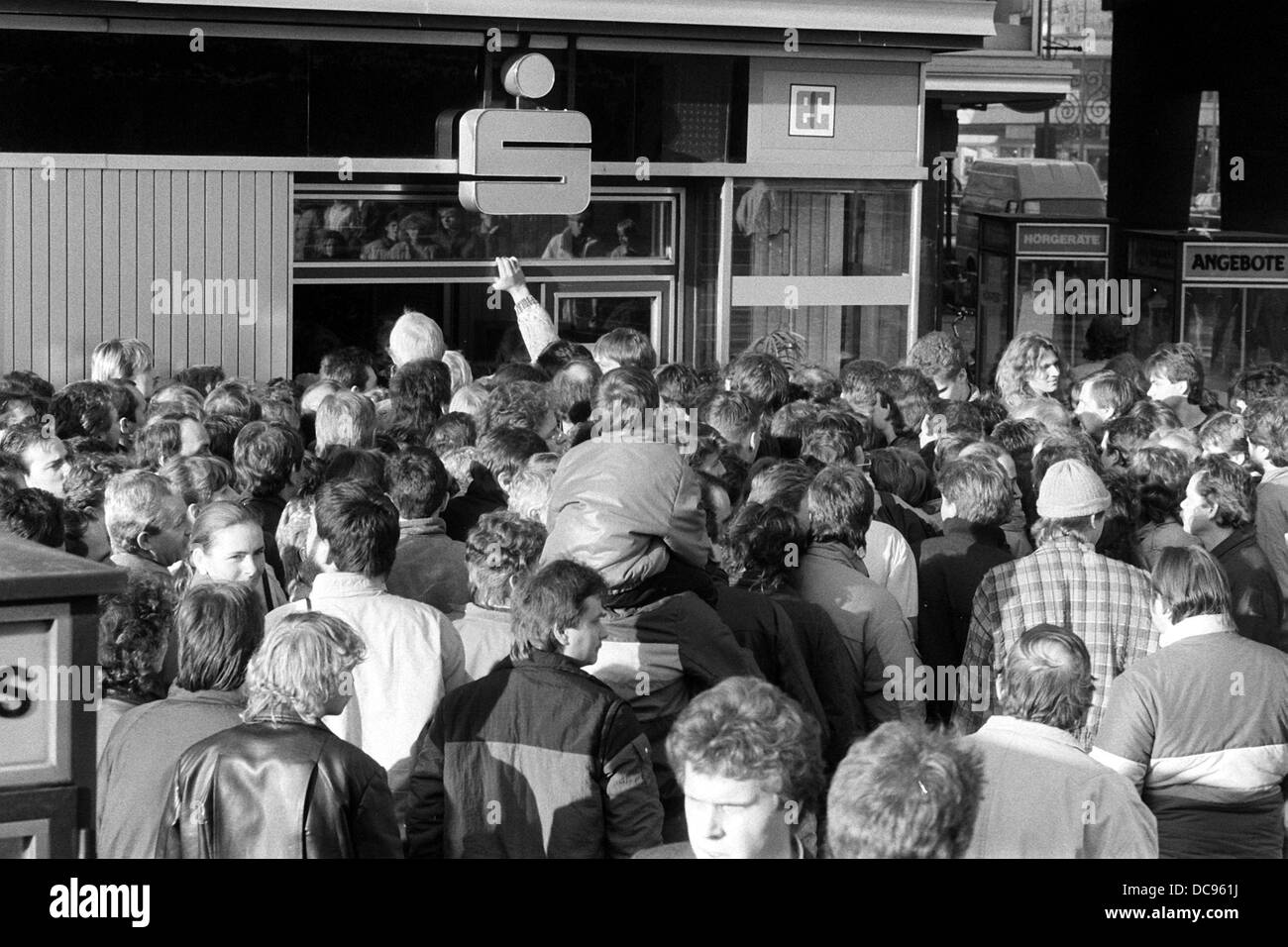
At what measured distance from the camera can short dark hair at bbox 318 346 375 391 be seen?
31.0 feet

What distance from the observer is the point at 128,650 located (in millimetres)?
4535

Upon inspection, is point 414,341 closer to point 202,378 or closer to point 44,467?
point 202,378

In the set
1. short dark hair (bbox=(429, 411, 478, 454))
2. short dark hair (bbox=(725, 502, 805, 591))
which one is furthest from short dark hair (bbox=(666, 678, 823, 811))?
short dark hair (bbox=(429, 411, 478, 454))

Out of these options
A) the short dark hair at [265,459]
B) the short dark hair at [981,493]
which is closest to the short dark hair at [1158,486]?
the short dark hair at [981,493]

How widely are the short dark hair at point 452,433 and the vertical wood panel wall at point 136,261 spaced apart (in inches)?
179

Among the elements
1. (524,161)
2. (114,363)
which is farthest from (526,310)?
(114,363)

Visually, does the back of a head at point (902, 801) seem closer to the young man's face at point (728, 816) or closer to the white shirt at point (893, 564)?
the young man's face at point (728, 816)

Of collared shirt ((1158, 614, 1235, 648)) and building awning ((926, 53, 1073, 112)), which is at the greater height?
building awning ((926, 53, 1073, 112))

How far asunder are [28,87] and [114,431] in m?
4.16

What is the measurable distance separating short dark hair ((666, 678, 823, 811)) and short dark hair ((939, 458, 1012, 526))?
108 inches

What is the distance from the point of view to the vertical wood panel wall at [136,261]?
11094 mm

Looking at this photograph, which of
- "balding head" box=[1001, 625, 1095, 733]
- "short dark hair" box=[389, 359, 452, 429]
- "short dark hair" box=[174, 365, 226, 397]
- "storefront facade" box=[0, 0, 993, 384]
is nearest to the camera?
"balding head" box=[1001, 625, 1095, 733]

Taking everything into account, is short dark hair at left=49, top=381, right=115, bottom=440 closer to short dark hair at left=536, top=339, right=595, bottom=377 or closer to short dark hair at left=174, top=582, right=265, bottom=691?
short dark hair at left=536, top=339, right=595, bottom=377

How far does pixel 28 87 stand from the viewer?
1116 centimetres
